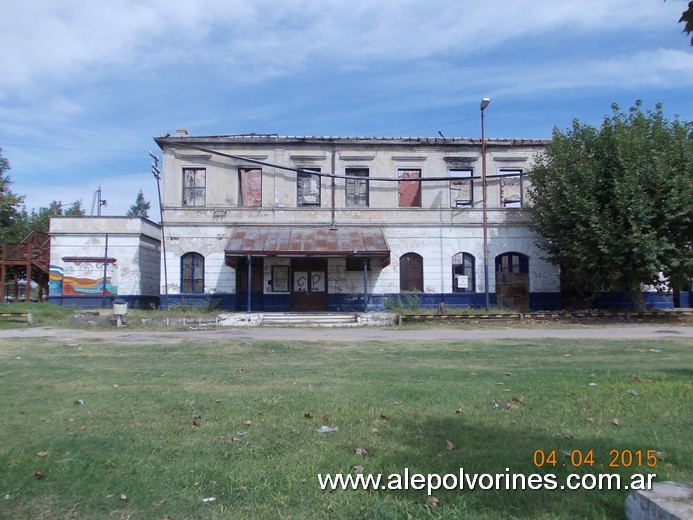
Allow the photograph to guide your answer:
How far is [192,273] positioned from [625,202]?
2001 cm

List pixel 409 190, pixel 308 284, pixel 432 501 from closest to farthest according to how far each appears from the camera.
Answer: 1. pixel 432 501
2. pixel 308 284
3. pixel 409 190

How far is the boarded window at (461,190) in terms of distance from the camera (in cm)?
2966

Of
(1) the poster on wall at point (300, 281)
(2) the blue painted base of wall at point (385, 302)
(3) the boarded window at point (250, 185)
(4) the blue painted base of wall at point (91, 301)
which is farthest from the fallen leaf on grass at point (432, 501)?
(4) the blue painted base of wall at point (91, 301)

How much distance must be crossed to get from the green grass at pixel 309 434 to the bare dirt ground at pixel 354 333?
23.8 ft

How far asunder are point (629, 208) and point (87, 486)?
2280 cm

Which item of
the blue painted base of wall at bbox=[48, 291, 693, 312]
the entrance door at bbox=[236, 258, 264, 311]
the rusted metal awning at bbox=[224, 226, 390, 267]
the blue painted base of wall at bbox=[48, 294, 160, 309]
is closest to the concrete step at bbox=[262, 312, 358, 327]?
the rusted metal awning at bbox=[224, 226, 390, 267]

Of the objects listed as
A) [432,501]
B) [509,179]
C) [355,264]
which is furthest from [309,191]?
[432,501]

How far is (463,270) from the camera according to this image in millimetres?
29297

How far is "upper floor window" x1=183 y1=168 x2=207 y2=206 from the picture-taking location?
2925cm

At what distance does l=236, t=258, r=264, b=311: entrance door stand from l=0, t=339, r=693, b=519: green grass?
18.3m

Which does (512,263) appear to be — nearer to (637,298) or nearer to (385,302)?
(637,298)

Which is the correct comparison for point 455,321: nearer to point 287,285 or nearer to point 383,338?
point 383,338

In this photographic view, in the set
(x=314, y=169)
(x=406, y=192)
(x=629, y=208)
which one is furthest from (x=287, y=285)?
(x=629, y=208)

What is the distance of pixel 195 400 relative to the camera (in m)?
7.10
